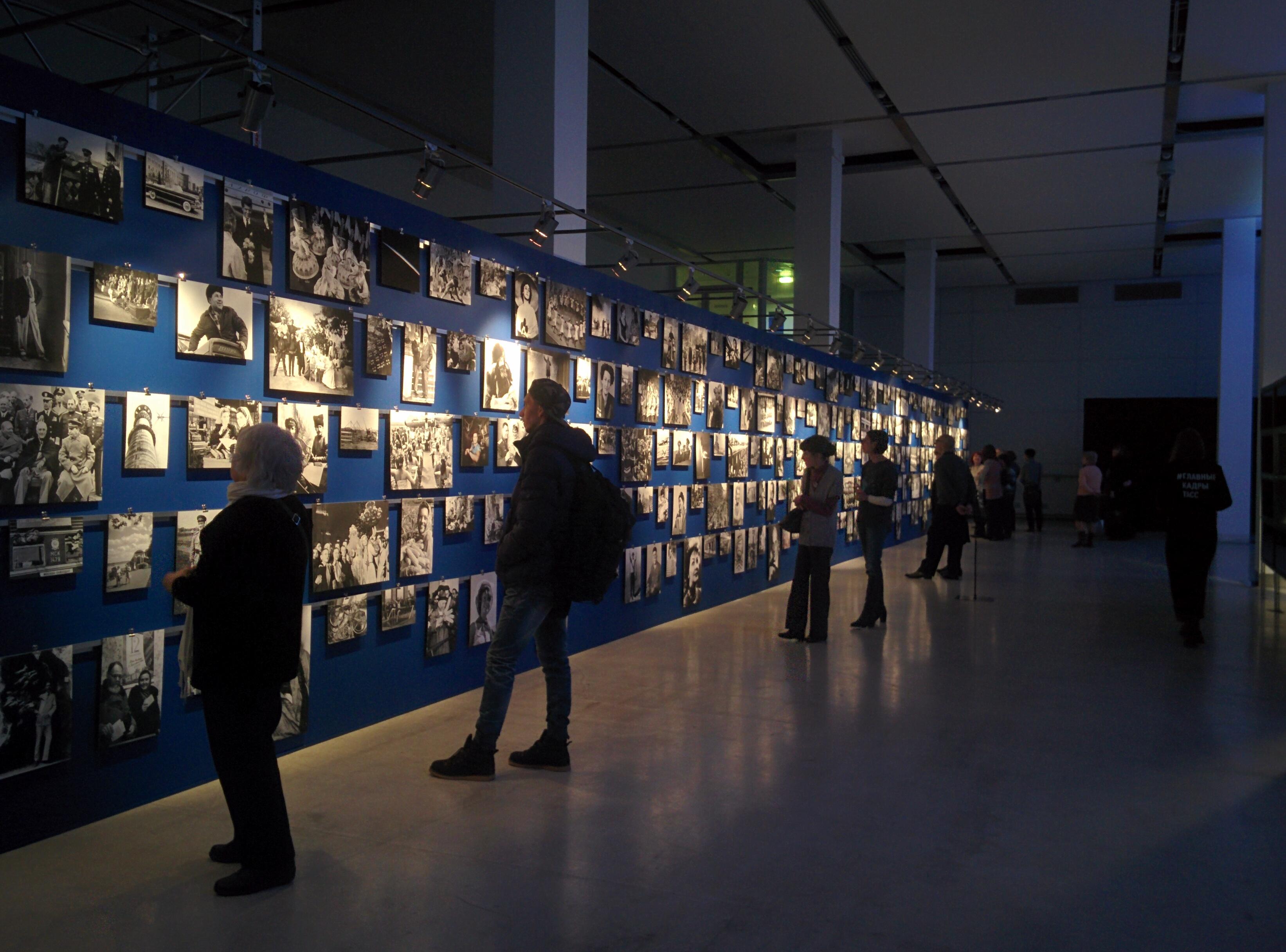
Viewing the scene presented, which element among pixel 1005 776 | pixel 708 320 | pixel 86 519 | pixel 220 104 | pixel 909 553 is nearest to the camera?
pixel 86 519

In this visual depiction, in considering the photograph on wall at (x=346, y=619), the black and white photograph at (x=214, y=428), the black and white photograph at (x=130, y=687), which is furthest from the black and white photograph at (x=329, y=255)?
the black and white photograph at (x=130, y=687)

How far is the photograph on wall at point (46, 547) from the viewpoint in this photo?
3832 mm

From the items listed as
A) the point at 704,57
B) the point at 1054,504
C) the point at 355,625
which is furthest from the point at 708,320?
the point at 1054,504

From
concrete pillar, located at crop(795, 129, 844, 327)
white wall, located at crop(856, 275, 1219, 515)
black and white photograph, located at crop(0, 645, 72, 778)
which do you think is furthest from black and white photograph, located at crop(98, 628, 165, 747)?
white wall, located at crop(856, 275, 1219, 515)

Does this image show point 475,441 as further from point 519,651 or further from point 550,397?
point 519,651

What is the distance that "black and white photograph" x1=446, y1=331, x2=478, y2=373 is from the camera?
250 inches

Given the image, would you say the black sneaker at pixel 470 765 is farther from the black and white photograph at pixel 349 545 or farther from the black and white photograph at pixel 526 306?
the black and white photograph at pixel 526 306

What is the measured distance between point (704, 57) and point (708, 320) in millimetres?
3243

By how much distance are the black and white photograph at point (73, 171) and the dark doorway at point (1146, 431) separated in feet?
79.0

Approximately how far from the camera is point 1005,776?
16.5 feet

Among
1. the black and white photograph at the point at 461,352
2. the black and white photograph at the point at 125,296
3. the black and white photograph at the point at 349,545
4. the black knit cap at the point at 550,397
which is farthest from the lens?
the black and white photograph at the point at 461,352

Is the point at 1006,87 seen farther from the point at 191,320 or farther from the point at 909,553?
the point at 191,320

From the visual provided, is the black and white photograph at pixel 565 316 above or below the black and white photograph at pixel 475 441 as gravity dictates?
above

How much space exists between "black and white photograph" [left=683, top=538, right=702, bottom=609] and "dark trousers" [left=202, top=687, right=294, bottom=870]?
6561mm
